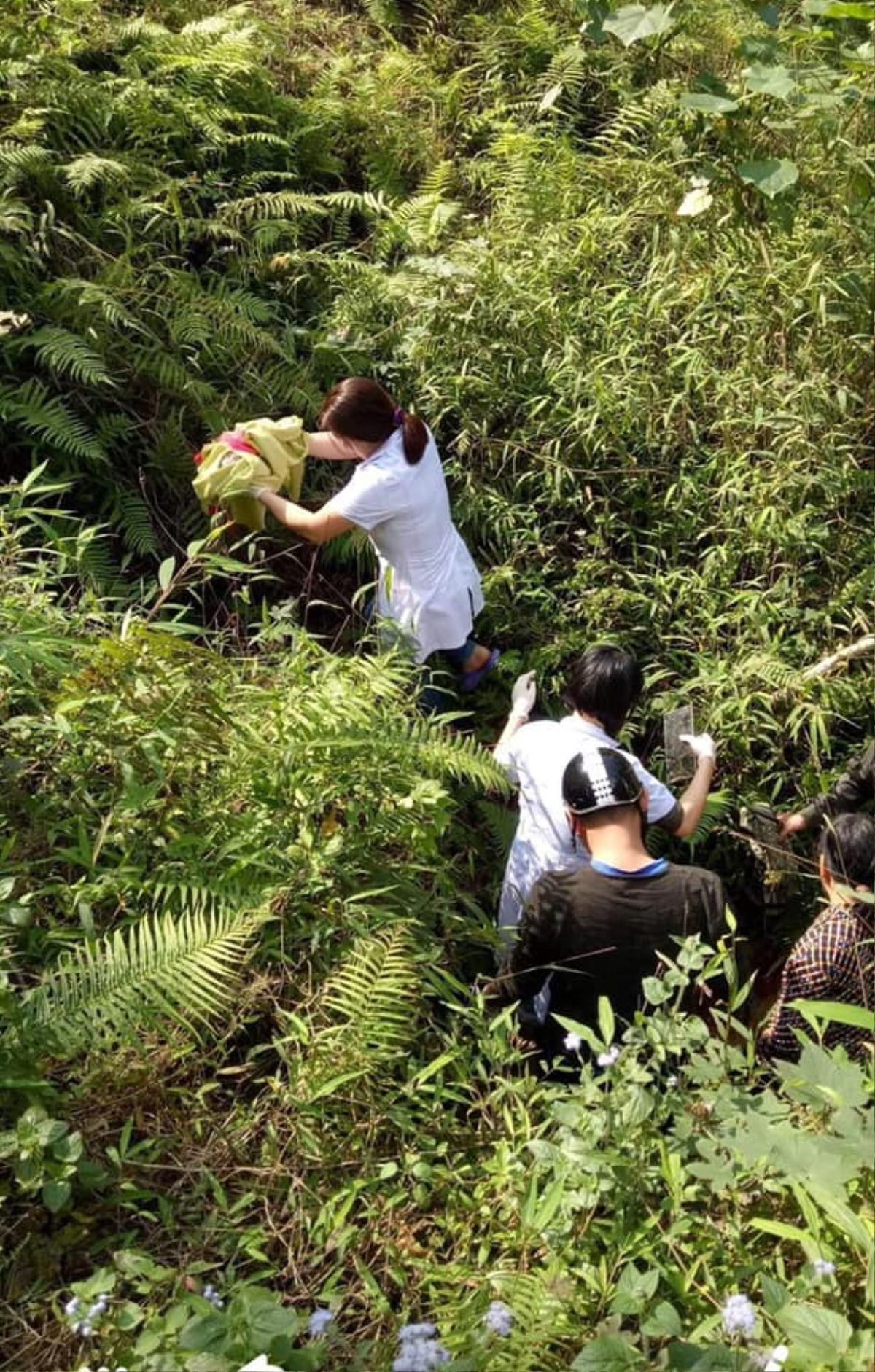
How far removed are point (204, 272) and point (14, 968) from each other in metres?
3.82

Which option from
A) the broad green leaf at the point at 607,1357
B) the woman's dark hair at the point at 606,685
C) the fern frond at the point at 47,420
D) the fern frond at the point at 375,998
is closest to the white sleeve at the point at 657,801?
the woman's dark hair at the point at 606,685

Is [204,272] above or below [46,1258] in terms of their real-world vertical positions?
above

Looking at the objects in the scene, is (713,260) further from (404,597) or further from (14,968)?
(14,968)

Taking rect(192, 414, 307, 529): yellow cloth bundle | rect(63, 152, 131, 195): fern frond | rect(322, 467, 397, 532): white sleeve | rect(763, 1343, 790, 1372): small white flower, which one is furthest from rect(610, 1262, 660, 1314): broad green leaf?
rect(63, 152, 131, 195): fern frond

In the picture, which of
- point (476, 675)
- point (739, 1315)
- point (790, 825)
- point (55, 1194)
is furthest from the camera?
point (476, 675)

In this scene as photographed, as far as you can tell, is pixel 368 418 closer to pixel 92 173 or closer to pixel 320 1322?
pixel 92 173

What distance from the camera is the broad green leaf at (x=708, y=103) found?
3.68 m

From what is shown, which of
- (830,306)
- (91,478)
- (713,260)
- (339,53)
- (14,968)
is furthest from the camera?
(339,53)

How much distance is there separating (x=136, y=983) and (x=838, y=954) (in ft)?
6.28

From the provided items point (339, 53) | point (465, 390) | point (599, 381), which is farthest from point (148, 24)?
point (599, 381)

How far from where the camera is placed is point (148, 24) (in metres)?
5.69

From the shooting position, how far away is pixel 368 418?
3832 millimetres

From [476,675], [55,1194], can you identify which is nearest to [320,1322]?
[55,1194]

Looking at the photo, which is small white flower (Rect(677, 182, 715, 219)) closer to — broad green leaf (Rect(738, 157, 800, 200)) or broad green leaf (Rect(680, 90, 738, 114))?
broad green leaf (Rect(680, 90, 738, 114))
